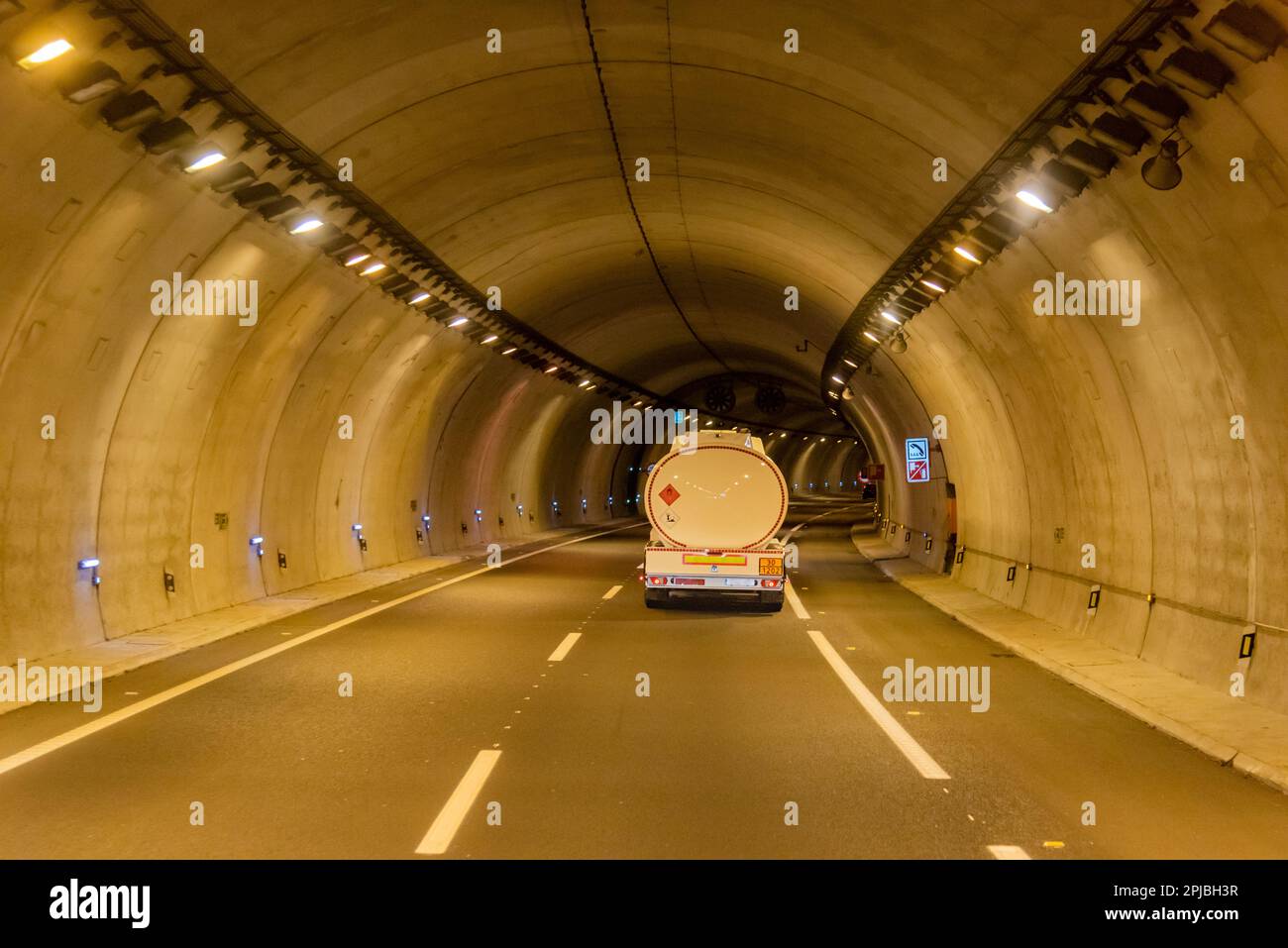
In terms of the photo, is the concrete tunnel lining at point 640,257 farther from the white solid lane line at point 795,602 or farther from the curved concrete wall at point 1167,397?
the white solid lane line at point 795,602

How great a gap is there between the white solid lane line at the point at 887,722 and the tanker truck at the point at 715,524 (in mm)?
4549

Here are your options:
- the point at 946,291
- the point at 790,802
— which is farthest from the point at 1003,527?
the point at 790,802

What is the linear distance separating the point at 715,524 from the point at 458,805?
13506 mm

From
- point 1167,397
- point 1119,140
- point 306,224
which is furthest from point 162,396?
point 1167,397

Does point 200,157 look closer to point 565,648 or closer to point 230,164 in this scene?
point 230,164

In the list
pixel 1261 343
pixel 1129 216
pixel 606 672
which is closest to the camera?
pixel 1261 343

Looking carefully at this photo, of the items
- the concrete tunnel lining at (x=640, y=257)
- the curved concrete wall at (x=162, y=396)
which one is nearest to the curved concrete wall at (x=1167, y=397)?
the concrete tunnel lining at (x=640, y=257)

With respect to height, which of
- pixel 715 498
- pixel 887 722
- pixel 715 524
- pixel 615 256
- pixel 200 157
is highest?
pixel 615 256

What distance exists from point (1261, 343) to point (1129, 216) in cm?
163

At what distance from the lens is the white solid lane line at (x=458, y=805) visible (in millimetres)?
7035

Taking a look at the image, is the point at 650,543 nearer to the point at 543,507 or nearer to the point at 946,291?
the point at 946,291

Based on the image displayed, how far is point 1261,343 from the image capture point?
10.5 m

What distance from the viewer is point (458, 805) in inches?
312

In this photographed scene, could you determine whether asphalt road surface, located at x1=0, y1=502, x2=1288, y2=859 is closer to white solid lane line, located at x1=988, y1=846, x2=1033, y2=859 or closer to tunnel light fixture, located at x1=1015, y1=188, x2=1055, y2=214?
white solid lane line, located at x1=988, y1=846, x2=1033, y2=859
